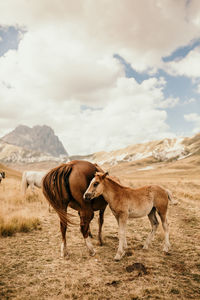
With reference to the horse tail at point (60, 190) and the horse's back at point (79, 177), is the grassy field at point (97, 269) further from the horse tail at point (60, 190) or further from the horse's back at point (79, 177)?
the horse's back at point (79, 177)

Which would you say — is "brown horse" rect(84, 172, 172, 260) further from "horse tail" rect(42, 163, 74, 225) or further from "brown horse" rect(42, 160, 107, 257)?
"horse tail" rect(42, 163, 74, 225)

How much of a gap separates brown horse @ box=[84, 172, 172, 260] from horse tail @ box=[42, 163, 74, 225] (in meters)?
0.73

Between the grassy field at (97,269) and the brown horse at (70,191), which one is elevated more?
the brown horse at (70,191)

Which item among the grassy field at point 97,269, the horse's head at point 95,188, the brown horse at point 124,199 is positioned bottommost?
the grassy field at point 97,269

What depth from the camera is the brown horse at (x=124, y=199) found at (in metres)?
5.43

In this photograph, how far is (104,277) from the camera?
4312 millimetres

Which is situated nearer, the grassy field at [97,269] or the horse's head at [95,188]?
the grassy field at [97,269]

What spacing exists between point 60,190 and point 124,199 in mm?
1879

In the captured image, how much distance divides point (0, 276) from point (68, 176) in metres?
2.69

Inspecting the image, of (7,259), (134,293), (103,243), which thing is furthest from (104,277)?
(7,259)

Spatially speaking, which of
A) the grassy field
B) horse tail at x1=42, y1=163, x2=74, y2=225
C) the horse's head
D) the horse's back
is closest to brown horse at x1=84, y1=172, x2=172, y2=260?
the horse's head

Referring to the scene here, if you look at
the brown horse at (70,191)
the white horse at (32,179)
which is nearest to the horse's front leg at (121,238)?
the brown horse at (70,191)

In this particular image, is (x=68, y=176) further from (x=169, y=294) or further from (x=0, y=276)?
(x=169, y=294)

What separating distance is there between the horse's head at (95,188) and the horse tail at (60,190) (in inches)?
24.6
